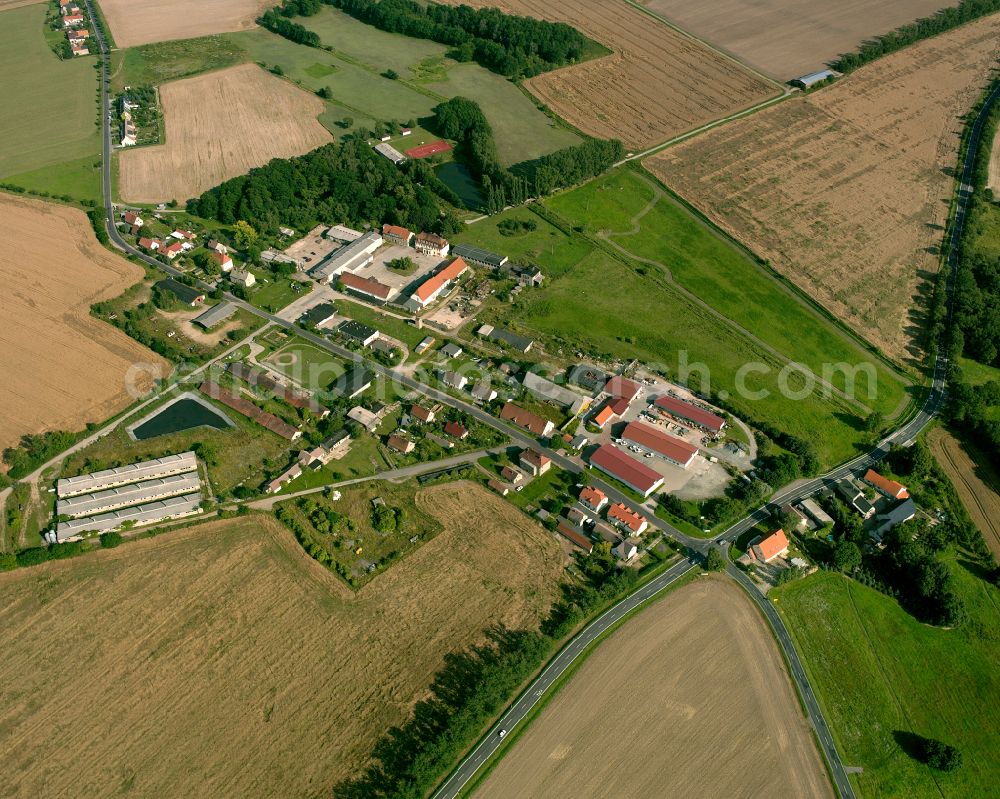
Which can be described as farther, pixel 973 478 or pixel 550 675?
pixel 973 478

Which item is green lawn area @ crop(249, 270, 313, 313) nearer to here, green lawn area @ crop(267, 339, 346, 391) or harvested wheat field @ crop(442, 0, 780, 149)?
green lawn area @ crop(267, 339, 346, 391)

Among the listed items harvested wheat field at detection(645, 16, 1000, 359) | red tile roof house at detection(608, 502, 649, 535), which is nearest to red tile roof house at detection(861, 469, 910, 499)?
harvested wheat field at detection(645, 16, 1000, 359)

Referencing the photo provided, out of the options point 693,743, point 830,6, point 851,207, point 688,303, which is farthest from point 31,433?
point 830,6

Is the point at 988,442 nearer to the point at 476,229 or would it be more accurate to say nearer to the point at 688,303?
the point at 688,303

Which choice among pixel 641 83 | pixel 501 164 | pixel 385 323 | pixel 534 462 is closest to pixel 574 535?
pixel 534 462

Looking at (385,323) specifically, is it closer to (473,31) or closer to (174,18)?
(473,31)

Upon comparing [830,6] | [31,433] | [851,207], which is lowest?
[31,433]
